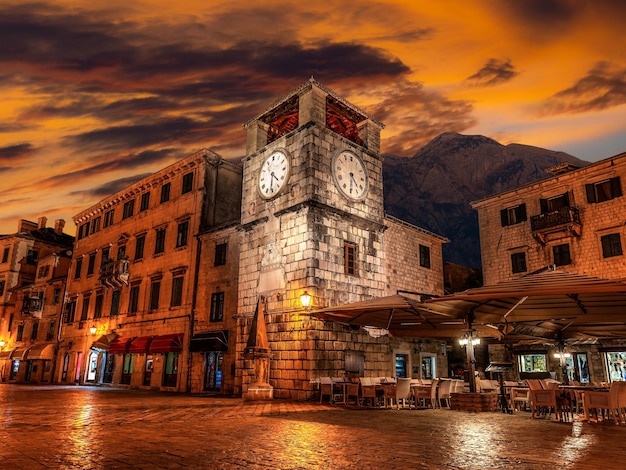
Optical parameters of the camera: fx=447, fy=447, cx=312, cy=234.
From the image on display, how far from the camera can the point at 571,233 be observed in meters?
24.2

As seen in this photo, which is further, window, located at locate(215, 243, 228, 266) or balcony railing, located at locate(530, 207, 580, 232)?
balcony railing, located at locate(530, 207, 580, 232)

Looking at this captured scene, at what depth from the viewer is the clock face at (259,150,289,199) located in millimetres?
19031

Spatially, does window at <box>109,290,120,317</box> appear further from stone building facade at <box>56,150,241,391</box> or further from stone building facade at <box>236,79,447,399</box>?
stone building facade at <box>236,79,447,399</box>

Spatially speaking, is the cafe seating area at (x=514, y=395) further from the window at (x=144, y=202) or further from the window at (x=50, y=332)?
the window at (x=50, y=332)

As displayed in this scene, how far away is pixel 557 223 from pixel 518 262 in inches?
142

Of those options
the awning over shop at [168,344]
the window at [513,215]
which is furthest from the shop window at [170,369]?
the window at [513,215]

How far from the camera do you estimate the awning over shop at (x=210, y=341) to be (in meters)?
21.2

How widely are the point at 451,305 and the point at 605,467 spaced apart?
18.3 ft

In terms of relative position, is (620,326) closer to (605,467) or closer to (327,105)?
(605,467)

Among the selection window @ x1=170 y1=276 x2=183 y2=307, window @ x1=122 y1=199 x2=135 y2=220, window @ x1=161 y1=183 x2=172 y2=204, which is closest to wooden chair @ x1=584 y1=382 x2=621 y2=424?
window @ x1=170 y1=276 x2=183 y2=307

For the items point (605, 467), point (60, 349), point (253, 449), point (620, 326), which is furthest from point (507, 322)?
point (60, 349)

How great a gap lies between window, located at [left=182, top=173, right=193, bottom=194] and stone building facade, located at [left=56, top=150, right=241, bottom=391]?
0.21 feet

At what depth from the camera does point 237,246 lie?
22.1 meters

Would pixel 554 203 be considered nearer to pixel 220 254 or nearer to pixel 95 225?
Result: pixel 220 254
